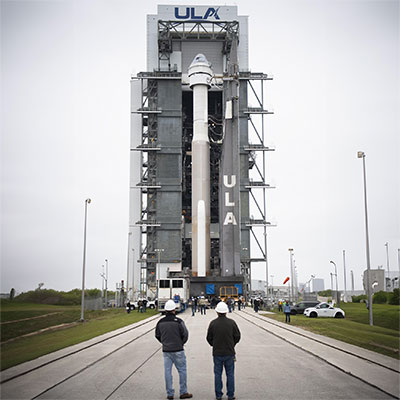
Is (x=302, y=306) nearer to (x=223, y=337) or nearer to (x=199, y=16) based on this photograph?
(x=223, y=337)

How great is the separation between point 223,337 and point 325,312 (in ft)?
110

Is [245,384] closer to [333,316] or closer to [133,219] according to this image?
[333,316]

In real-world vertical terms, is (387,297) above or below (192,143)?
below

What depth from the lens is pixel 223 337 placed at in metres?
10.2

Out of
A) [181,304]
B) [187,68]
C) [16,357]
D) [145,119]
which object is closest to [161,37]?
[187,68]

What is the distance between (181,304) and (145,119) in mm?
43473

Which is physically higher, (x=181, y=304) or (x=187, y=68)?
(x=187, y=68)

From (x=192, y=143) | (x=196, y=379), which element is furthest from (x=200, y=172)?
(x=196, y=379)

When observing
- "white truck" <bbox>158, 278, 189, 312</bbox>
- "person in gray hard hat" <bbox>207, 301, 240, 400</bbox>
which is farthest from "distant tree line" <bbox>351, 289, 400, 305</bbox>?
"person in gray hard hat" <bbox>207, 301, 240, 400</bbox>

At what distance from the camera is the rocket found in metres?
68.9

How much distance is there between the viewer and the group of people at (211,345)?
10008mm

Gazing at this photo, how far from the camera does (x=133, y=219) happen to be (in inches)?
3187

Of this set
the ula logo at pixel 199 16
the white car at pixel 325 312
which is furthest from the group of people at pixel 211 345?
the ula logo at pixel 199 16

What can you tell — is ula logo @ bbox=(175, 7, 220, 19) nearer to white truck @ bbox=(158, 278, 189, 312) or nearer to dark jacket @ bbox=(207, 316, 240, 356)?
white truck @ bbox=(158, 278, 189, 312)
